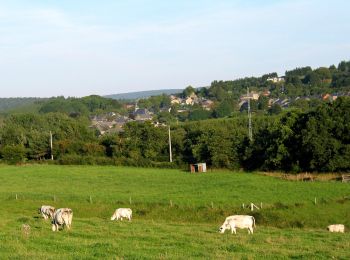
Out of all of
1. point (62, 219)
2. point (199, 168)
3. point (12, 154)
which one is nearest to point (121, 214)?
point (62, 219)

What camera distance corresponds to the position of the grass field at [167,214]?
16938 millimetres

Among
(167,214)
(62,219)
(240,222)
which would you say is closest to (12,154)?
(167,214)

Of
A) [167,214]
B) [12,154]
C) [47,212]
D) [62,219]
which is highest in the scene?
[62,219]

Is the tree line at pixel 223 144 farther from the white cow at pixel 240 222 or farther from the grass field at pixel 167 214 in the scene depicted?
the white cow at pixel 240 222

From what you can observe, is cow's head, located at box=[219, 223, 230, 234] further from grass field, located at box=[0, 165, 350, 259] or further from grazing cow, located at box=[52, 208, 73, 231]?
grazing cow, located at box=[52, 208, 73, 231]

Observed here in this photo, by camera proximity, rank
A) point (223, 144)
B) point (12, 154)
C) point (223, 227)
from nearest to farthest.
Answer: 1. point (223, 227)
2. point (223, 144)
3. point (12, 154)

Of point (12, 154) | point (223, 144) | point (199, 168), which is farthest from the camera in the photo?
point (12, 154)

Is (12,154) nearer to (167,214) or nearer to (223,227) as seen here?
(167,214)

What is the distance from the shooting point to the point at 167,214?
1289 inches

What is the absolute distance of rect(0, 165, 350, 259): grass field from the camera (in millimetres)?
16938

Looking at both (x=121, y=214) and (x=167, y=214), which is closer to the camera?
(x=121, y=214)

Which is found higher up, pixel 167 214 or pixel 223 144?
pixel 223 144

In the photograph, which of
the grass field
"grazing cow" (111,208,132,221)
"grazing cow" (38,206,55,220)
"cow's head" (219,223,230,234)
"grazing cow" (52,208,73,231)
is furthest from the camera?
"grazing cow" (111,208,132,221)

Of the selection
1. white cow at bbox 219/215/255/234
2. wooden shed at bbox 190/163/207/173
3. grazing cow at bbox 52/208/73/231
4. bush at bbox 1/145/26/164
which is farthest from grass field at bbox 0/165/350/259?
bush at bbox 1/145/26/164
